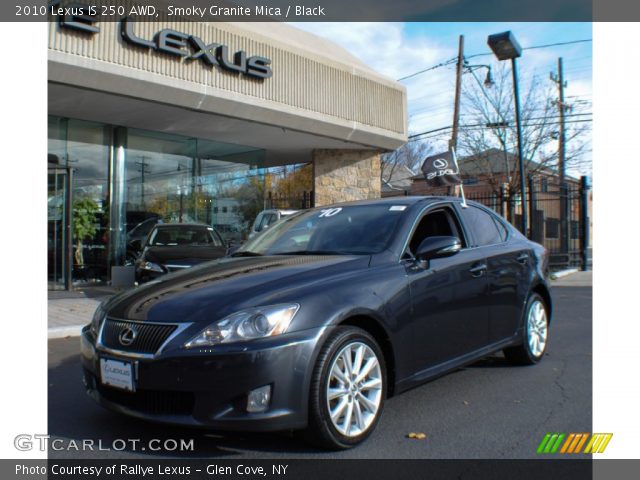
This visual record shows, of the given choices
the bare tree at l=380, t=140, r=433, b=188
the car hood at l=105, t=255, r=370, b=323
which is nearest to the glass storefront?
the car hood at l=105, t=255, r=370, b=323

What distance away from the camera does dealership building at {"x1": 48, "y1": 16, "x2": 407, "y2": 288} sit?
10.2 meters

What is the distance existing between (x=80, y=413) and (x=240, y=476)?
169cm

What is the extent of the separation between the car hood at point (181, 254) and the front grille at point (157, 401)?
655 centimetres

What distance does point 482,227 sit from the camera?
5.41 m

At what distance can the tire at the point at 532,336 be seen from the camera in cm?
555

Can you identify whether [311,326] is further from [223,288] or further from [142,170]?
[142,170]

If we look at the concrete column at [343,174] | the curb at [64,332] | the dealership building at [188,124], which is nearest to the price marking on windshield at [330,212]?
the curb at [64,332]

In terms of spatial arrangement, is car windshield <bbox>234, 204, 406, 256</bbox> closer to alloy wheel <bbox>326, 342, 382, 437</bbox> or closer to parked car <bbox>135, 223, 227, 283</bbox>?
alloy wheel <bbox>326, 342, 382, 437</bbox>

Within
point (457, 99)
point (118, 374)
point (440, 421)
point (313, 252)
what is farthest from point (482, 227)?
point (457, 99)

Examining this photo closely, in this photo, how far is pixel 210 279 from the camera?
3.84 m

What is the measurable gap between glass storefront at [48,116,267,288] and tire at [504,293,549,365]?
32.1 ft

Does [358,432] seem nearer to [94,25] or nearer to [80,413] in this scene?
[80,413]

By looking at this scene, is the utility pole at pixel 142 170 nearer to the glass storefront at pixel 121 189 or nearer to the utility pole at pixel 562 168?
the glass storefront at pixel 121 189

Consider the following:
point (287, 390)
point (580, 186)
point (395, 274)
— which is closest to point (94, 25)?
point (395, 274)
